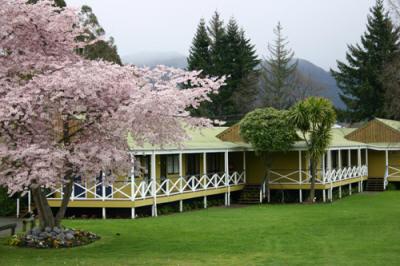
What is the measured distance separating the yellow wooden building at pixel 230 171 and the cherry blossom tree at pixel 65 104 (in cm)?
530

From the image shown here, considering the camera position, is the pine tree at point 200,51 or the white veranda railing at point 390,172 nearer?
the white veranda railing at point 390,172

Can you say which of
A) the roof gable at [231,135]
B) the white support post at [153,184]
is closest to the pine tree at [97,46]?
the roof gable at [231,135]

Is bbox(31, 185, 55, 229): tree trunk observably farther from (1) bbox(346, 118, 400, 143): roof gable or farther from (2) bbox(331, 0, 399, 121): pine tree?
(2) bbox(331, 0, 399, 121): pine tree

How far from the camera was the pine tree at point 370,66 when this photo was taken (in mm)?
61938

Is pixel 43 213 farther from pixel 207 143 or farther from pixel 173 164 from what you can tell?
pixel 207 143

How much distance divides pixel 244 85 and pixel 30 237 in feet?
162

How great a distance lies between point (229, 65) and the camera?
66.4 metres

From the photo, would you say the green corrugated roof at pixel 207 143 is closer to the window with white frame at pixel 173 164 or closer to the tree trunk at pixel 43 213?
the window with white frame at pixel 173 164

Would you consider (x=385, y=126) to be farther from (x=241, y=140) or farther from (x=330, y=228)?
(x=330, y=228)

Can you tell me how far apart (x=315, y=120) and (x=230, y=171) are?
6244mm

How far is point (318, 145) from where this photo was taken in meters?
29.9

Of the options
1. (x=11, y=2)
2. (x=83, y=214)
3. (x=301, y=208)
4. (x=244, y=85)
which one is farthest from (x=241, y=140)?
(x=244, y=85)

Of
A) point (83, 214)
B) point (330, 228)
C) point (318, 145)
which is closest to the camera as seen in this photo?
point (330, 228)

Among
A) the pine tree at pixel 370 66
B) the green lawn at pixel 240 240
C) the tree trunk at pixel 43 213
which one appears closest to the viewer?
the green lawn at pixel 240 240
